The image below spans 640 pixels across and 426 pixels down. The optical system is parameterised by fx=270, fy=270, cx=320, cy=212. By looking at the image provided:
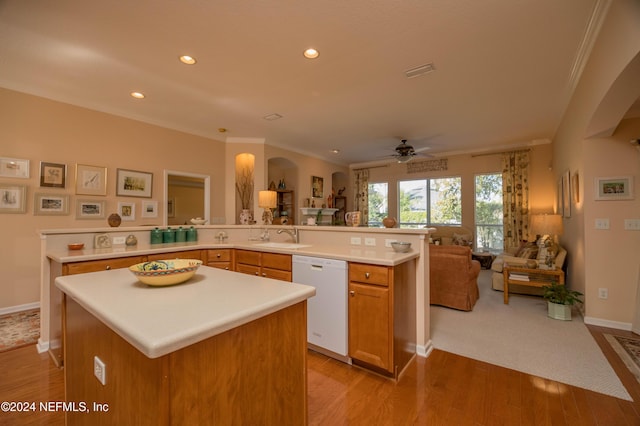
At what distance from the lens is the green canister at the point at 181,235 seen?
347cm

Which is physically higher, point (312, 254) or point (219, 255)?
point (312, 254)

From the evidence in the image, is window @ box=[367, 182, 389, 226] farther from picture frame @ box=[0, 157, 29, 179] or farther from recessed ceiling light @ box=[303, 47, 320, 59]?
picture frame @ box=[0, 157, 29, 179]

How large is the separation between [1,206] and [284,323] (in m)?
4.41

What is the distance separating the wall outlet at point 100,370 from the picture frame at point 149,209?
4007 millimetres

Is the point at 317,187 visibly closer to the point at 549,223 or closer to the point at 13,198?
the point at 549,223

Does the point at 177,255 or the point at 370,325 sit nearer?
the point at 370,325

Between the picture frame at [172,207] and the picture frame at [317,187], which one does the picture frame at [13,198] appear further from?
the picture frame at [172,207]

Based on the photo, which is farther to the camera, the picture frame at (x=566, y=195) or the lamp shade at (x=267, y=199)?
the picture frame at (x=566, y=195)

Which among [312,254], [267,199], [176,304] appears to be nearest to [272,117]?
[267,199]

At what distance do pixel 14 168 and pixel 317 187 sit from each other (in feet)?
17.9

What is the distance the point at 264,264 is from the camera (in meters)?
2.90

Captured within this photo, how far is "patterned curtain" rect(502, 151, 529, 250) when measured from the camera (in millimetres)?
6062

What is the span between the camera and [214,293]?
3.71 feet

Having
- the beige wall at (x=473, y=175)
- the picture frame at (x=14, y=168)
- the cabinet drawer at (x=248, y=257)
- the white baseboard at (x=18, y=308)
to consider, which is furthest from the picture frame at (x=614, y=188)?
the white baseboard at (x=18, y=308)
